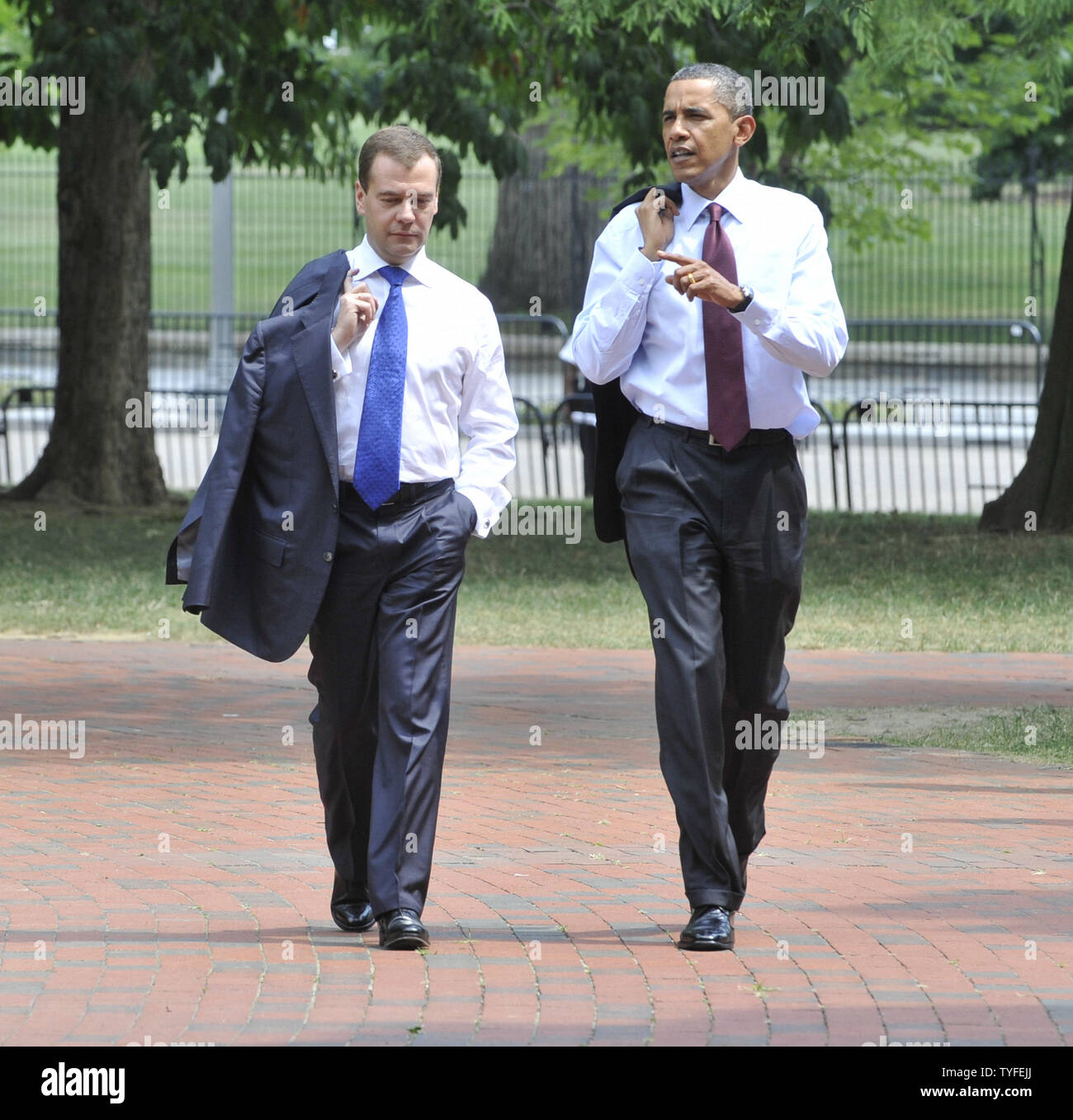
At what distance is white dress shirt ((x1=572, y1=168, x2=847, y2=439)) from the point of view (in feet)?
16.3

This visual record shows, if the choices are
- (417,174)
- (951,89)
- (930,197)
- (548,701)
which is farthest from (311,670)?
(930,197)

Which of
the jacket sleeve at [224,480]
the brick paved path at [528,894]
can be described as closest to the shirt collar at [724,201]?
the jacket sleeve at [224,480]

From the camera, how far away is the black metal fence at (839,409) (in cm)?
1923

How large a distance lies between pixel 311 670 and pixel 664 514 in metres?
0.97

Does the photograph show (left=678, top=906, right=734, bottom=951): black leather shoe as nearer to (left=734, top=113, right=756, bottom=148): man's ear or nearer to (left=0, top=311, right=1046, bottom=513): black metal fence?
(left=734, top=113, right=756, bottom=148): man's ear

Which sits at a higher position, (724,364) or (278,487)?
(724,364)

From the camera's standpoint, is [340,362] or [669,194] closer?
[340,362]

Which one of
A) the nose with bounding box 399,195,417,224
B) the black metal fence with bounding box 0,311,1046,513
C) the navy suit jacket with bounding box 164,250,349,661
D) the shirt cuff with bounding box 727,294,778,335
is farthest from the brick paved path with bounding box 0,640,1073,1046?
the black metal fence with bounding box 0,311,1046,513

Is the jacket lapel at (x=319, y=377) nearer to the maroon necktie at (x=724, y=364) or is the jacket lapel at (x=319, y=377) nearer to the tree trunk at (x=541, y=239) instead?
the maroon necktie at (x=724, y=364)

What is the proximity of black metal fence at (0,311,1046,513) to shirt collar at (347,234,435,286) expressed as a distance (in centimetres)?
1101

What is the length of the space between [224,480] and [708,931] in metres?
1.59

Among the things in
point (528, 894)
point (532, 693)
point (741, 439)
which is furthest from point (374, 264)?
point (532, 693)

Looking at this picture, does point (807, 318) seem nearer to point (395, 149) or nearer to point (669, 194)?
point (669, 194)

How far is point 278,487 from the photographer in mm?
4980
